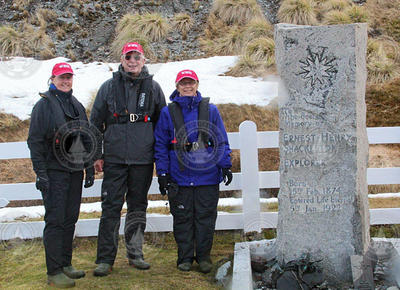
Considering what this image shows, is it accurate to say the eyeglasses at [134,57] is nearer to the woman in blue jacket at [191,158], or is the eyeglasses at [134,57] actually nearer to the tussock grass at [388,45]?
the woman in blue jacket at [191,158]

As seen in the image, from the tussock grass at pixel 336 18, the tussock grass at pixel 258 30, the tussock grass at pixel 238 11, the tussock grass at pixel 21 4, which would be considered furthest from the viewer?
the tussock grass at pixel 21 4

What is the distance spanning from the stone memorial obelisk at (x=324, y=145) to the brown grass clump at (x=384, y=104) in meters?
4.75

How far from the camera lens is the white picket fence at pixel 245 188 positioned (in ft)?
20.0

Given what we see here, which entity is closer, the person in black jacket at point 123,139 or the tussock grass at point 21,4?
the person in black jacket at point 123,139

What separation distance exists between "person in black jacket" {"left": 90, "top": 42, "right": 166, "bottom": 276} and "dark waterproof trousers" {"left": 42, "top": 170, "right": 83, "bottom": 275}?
0.37m

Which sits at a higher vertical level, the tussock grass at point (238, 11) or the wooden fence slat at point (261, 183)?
the tussock grass at point (238, 11)

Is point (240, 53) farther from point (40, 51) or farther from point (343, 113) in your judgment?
point (343, 113)

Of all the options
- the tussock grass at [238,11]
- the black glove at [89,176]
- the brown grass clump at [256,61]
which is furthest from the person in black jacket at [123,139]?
the tussock grass at [238,11]

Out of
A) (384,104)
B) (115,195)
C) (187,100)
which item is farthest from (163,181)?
(384,104)

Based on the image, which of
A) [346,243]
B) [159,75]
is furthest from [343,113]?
[159,75]

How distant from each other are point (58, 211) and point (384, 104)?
7109mm

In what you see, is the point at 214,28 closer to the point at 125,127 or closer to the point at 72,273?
the point at 125,127

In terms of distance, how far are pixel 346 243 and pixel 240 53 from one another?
7.90 metres

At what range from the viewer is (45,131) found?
4.64 meters
